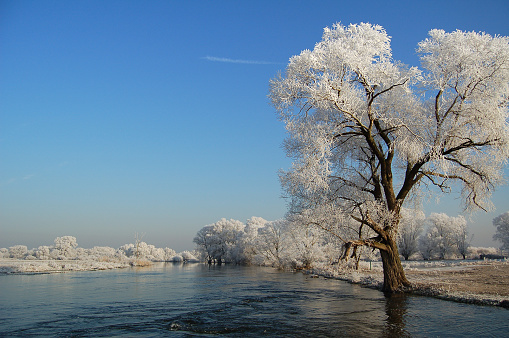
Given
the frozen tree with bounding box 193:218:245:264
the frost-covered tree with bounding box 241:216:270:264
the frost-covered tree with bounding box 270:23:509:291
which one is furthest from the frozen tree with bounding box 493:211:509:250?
the frost-covered tree with bounding box 270:23:509:291

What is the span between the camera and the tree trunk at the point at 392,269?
51.7ft

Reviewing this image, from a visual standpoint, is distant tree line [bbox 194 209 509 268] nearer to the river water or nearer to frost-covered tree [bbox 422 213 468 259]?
frost-covered tree [bbox 422 213 468 259]

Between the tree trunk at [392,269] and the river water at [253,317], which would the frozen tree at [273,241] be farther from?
the river water at [253,317]

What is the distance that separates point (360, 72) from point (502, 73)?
5751 millimetres

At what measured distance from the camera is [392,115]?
15.8m

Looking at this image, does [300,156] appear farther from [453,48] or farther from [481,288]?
[481,288]

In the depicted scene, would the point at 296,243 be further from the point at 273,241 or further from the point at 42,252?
the point at 42,252

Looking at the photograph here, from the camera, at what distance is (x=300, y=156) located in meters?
15.4

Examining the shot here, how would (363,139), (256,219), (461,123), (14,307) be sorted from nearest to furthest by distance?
1. (14,307)
2. (461,123)
3. (363,139)
4. (256,219)

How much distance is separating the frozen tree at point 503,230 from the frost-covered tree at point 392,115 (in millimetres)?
63377

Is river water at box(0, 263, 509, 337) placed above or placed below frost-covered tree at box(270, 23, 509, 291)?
below

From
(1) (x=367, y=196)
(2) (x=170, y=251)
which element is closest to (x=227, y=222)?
(2) (x=170, y=251)

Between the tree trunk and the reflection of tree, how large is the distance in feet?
1.38

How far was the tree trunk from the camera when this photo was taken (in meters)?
15.8
